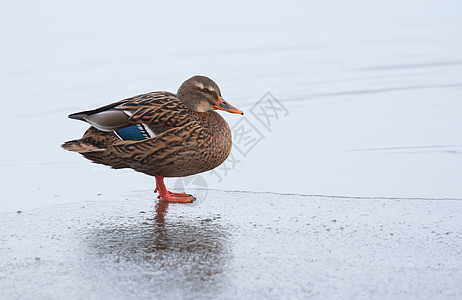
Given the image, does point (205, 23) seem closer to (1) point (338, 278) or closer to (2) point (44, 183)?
(2) point (44, 183)

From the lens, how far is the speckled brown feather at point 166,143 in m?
4.65

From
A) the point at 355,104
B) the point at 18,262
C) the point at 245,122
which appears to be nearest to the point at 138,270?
the point at 18,262

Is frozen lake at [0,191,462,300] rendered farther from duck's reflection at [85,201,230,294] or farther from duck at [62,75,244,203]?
duck at [62,75,244,203]

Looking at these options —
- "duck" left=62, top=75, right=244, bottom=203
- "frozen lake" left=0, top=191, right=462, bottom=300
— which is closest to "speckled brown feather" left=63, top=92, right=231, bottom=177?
"duck" left=62, top=75, right=244, bottom=203

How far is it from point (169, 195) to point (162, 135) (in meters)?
0.46

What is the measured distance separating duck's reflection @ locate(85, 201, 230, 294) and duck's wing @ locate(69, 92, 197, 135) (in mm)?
651

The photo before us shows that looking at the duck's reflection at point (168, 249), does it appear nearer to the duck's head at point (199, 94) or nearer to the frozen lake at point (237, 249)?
the frozen lake at point (237, 249)

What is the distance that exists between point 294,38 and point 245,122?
559 cm

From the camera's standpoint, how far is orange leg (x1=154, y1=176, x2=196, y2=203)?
15.5 feet

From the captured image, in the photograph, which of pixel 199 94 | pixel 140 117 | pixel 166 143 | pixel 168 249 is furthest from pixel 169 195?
pixel 168 249

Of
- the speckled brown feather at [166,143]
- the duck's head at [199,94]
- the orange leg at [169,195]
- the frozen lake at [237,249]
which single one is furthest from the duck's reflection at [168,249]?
the duck's head at [199,94]

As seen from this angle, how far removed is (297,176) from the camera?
5293mm

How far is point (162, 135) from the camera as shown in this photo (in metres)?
4.65

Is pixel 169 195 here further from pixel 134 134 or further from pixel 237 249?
pixel 237 249
